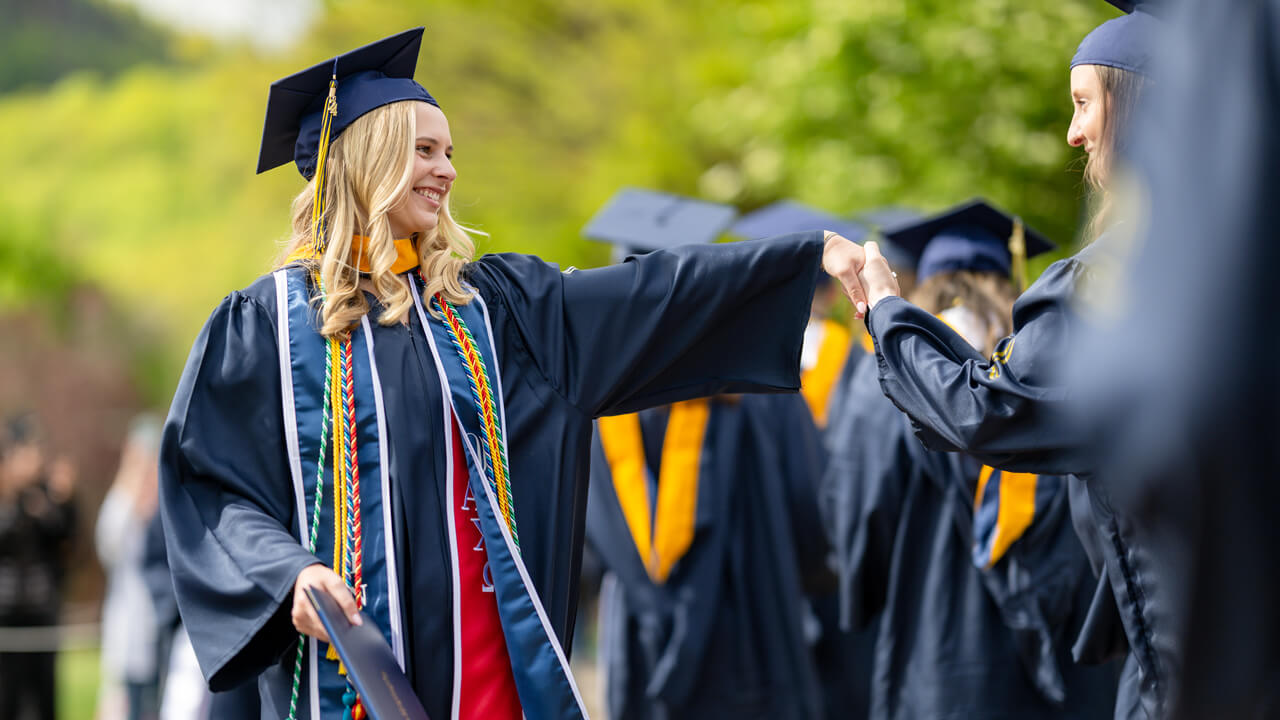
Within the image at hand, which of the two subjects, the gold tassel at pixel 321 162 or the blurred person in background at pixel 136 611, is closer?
the gold tassel at pixel 321 162

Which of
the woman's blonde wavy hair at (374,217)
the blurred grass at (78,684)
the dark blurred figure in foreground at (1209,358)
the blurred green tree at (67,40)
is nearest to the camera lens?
the dark blurred figure in foreground at (1209,358)

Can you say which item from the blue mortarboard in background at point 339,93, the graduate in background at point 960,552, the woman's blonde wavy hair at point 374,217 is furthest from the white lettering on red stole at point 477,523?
the graduate in background at point 960,552

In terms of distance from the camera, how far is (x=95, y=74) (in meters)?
31.3

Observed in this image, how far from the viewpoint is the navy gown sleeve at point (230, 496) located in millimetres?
2488

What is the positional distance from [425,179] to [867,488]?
233cm

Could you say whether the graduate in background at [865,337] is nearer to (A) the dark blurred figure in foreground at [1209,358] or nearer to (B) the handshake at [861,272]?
(B) the handshake at [861,272]

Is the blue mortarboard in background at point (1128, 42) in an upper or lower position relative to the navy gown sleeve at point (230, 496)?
upper

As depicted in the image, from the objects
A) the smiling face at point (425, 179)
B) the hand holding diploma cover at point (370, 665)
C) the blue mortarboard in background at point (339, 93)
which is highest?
the blue mortarboard in background at point (339, 93)

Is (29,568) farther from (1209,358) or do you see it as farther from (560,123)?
(1209,358)

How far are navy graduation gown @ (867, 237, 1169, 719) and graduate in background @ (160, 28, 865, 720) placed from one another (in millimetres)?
339

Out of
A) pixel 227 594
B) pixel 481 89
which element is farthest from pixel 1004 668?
pixel 481 89

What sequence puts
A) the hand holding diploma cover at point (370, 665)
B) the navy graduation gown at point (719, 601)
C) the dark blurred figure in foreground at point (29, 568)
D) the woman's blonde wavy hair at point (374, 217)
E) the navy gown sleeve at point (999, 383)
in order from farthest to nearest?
1. the dark blurred figure in foreground at point (29, 568)
2. the navy graduation gown at point (719, 601)
3. the woman's blonde wavy hair at point (374, 217)
4. the navy gown sleeve at point (999, 383)
5. the hand holding diploma cover at point (370, 665)

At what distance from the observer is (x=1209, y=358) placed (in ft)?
4.80

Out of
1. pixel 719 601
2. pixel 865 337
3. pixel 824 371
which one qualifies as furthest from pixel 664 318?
pixel 824 371
